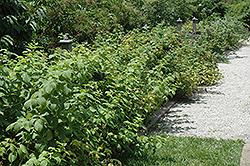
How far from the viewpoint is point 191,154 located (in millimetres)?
4066

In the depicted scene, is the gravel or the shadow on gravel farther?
the shadow on gravel

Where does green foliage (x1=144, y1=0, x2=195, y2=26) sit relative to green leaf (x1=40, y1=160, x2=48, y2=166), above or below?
below

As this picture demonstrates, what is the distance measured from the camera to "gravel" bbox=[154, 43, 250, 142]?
199 inches

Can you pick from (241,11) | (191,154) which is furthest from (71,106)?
(241,11)

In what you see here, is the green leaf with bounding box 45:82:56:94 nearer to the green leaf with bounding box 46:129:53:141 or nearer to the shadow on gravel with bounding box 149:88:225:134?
the green leaf with bounding box 46:129:53:141

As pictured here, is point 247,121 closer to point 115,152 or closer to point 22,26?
point 115,152

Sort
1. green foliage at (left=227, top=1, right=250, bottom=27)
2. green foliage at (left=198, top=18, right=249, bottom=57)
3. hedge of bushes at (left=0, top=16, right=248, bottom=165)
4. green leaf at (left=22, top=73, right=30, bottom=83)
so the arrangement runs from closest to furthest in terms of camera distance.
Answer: hedge of bushes at (left=0, top=16, right=248, bottom=165), green leaf at (left=22, top=73, right=30, bottom=83), green foliage at (left=198, top=18, right=249, bottom=57), green foliage at (left=227, top=1, right=250, bottom=27)

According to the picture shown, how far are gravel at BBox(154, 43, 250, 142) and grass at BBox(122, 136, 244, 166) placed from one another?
416mm

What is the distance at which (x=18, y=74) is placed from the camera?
2850mm

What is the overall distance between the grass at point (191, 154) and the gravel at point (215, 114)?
416 mm

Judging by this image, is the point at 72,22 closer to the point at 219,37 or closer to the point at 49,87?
the point at 49,87

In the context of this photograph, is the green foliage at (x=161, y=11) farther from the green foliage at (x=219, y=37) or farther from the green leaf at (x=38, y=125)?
A: the green leaf at (x=38, y=125)

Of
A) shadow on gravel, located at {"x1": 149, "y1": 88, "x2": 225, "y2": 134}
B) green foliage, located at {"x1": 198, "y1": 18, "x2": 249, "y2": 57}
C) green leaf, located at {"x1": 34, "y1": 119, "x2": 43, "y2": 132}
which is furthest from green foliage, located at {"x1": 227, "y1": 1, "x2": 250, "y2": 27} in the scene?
green leaf, located at {"x1": 34, "y1": 119, "x2": 43, "y2": 132}

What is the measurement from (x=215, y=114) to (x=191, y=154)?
2.05 m
